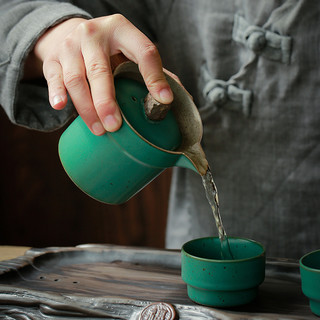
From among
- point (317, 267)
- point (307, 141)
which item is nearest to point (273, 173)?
point (307, 141)

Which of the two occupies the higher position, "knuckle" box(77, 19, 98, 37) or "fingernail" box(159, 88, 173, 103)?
"knuckle" box(77, 19, 98, 37)

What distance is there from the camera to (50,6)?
970 millimetres

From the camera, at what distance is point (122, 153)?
2.48 feet

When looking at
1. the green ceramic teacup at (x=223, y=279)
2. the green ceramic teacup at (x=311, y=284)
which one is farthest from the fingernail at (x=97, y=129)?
the green ceramic teacup at (x=311, y=284)

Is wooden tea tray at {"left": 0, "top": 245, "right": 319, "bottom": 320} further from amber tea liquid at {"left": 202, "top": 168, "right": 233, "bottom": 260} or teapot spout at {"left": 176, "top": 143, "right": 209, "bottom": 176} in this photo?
teapot spout at {"left": 176, "top": 143, "right": 209, "bottom": 176}

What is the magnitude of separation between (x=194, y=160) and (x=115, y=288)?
0.89 ft

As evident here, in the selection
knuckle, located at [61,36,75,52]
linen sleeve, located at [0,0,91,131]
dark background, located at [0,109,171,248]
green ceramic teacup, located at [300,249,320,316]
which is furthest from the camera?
dark background, located at [0,109,171,248]

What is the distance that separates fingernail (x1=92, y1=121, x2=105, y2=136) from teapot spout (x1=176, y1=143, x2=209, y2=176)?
Answer: 0.12 meters

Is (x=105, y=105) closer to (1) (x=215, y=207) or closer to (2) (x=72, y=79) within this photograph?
(2) (x=72, y=79)

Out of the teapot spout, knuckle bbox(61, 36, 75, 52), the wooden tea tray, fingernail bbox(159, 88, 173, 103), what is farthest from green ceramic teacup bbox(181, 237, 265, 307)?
knuckle bbox(61, 36, 75, 52)

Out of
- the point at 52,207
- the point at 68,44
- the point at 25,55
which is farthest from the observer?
the point at 52,207

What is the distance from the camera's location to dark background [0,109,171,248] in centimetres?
192

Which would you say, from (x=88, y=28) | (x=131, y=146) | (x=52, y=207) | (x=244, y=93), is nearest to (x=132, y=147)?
(x=131, y=146)

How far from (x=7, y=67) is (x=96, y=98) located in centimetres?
31
